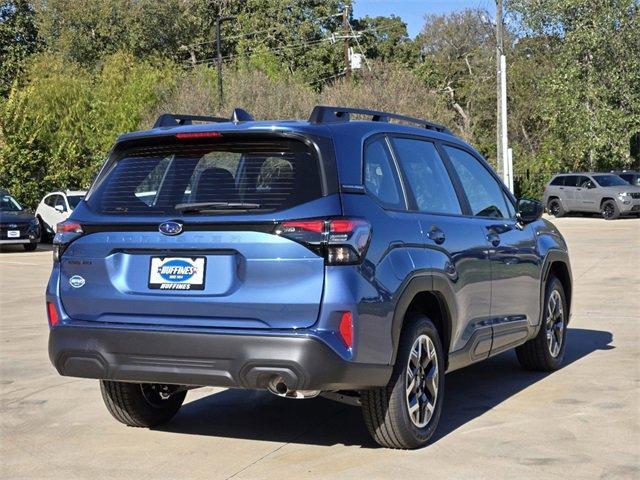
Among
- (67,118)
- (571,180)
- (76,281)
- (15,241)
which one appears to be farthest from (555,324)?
(67,118)

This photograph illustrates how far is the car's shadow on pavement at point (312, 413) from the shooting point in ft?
21.3

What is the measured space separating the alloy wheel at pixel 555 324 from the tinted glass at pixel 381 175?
110 inches

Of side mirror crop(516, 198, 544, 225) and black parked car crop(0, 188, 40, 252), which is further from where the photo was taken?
black parked car crop(0, 188, 40, 252)

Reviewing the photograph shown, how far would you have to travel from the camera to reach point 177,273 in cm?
558

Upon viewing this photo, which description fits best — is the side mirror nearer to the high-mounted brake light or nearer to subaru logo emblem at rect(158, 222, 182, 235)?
the high-mounted brake light

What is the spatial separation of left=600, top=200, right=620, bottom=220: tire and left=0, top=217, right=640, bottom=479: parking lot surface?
98.2 ft

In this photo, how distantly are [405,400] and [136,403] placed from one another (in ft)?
5.87

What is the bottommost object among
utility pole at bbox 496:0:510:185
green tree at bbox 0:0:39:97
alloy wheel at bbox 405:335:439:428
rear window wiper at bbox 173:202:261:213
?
alloy wheel at bbox 405:335:439:428

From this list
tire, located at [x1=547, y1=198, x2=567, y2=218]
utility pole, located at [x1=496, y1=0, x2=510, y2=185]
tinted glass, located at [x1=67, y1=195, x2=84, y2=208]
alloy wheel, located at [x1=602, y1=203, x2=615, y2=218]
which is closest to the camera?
tinted glass, located at [x1=67, y1=195, x2=84, y2=208]

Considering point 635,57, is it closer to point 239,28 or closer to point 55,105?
point 55,105

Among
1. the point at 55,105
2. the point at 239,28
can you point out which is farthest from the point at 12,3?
the point at 55,105

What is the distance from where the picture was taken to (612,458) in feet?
19.1

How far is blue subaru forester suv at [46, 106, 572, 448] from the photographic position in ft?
17.4

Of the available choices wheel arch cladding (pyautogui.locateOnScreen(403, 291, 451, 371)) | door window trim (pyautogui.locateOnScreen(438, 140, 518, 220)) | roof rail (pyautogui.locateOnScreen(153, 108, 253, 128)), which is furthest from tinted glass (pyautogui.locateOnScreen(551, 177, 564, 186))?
roof rail (pyautogui.locateOnScreen(153, 108, 253, 128))
